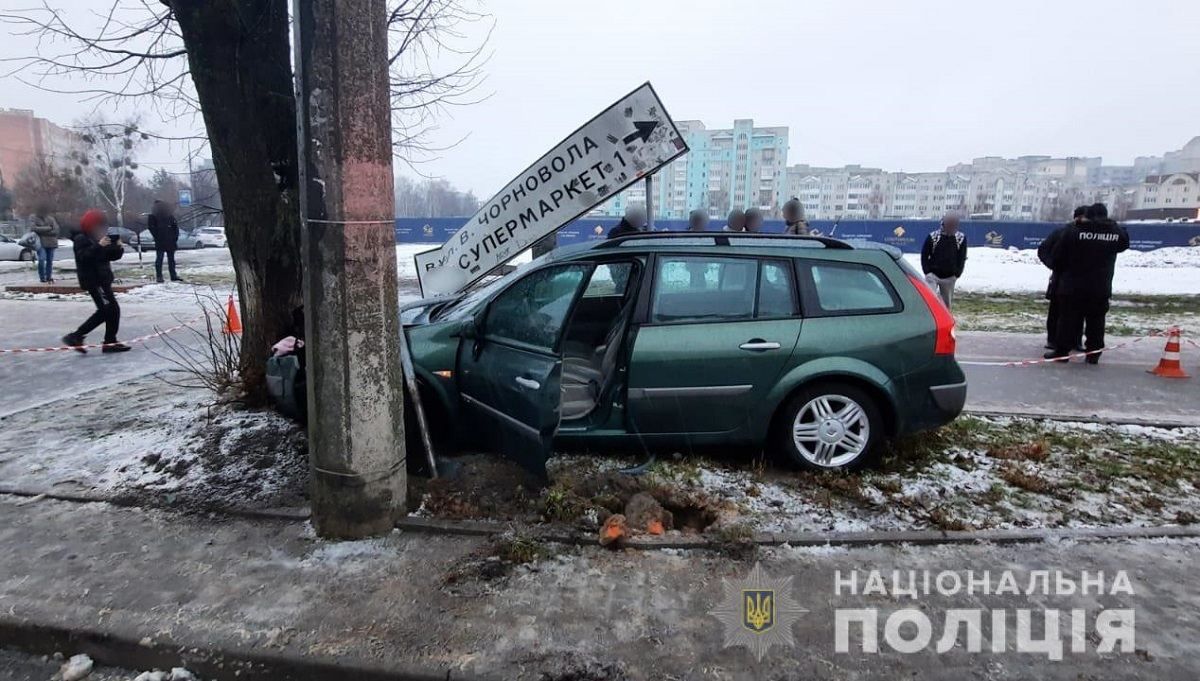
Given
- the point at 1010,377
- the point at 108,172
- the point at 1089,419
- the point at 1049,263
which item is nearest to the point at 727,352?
the point at 1089,419

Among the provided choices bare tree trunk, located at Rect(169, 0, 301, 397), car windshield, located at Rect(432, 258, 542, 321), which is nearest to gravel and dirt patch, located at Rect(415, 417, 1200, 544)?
car windshield, located at Rect(432, 258, 542, 321)

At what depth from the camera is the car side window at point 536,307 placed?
14.1 ft

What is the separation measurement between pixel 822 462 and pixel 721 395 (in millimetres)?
832

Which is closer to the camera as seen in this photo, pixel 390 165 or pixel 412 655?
pixel 412 655

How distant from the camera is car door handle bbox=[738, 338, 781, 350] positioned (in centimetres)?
427

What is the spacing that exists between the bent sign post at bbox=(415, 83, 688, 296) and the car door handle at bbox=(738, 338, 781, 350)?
1.56 metres

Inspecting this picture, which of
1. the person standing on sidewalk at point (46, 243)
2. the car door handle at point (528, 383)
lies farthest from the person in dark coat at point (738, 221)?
the person standing on sidewalk at point (46, 243)

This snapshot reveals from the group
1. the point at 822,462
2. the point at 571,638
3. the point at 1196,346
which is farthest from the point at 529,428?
the point at 1196,346

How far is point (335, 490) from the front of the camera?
3475 mm

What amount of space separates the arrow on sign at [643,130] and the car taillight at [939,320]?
2132 mm

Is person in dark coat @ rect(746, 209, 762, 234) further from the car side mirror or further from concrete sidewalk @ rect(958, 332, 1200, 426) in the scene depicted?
the car side mirror

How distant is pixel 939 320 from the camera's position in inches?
171

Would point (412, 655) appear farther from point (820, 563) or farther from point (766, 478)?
point (766, 478)

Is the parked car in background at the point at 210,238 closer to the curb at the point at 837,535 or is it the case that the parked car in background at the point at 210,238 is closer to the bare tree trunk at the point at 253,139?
the bare tree trunk at the point at 253,139
